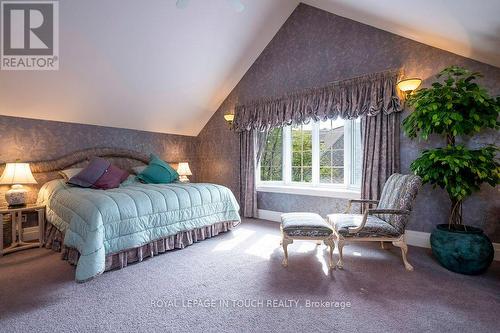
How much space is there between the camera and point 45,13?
2.62m

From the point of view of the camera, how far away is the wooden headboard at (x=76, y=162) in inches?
134

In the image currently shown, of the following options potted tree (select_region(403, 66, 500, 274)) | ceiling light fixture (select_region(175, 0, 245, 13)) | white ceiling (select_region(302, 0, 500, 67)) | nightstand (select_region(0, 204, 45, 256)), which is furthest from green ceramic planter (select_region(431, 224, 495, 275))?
nightstand (select_region(0, 204, 45, 256))

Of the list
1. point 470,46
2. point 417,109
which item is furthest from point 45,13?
point 470,46

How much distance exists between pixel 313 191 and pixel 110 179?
10.5 ft

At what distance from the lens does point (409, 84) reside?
9.12 ft

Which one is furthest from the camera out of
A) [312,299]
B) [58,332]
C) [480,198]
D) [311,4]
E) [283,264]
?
[311,4]

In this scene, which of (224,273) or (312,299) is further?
(224,273)

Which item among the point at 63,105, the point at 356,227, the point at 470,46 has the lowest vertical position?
the point at 356,227

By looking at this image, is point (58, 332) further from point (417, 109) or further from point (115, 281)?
point (417, 109)

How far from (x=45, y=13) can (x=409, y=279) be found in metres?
4.69

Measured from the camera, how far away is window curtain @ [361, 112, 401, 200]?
3.14m

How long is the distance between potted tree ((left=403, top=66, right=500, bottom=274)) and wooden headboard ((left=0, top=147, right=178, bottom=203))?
14.9 ft

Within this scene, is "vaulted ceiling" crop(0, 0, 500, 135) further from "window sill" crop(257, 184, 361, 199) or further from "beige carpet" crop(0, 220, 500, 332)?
"beige carpet" crop(0, 220, 500, 332)

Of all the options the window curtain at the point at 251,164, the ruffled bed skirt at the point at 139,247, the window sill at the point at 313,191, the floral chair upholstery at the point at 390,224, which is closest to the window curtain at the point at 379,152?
the window sill at the point at 313,191
